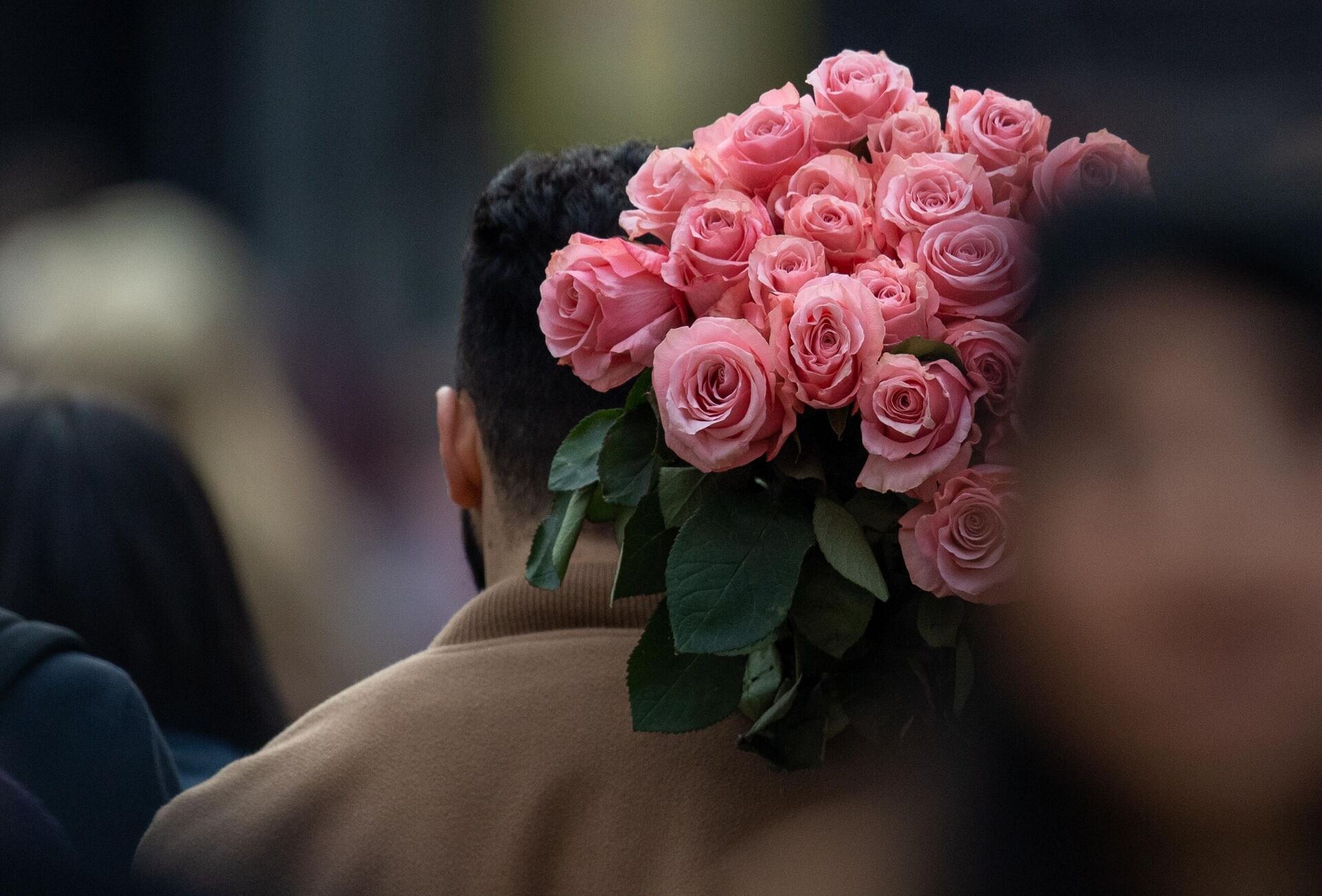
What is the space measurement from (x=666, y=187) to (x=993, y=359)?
1.25ft

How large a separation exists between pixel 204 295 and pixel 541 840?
1.98 metres

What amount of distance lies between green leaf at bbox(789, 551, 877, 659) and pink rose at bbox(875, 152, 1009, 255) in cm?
32

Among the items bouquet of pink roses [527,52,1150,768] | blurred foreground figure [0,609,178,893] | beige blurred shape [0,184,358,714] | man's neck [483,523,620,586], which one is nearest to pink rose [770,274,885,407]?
bouquet of pink roses [527,52,1150,768]

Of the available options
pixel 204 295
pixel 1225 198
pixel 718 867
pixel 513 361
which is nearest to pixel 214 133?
pixel 204 295

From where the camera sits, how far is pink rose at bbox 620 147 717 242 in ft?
5.44

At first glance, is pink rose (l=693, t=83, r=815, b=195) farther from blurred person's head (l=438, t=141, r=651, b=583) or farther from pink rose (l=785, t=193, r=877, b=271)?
blurred person's head (l=438, t=141, r=651, b=583)

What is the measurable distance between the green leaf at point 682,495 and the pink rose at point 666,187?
0.24m

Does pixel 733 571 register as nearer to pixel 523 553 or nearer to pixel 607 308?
pixel 607 308

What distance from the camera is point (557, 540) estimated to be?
5.57 feet

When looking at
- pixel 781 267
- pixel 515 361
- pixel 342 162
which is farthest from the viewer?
pixel 342 162

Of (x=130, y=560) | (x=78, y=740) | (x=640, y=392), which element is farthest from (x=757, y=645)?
(x=130, y=560)

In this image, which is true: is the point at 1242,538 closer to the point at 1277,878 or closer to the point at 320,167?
the point at 1277,878

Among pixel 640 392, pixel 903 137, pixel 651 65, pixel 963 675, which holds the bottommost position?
pixel 651 65

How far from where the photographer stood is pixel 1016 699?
1146 mm
